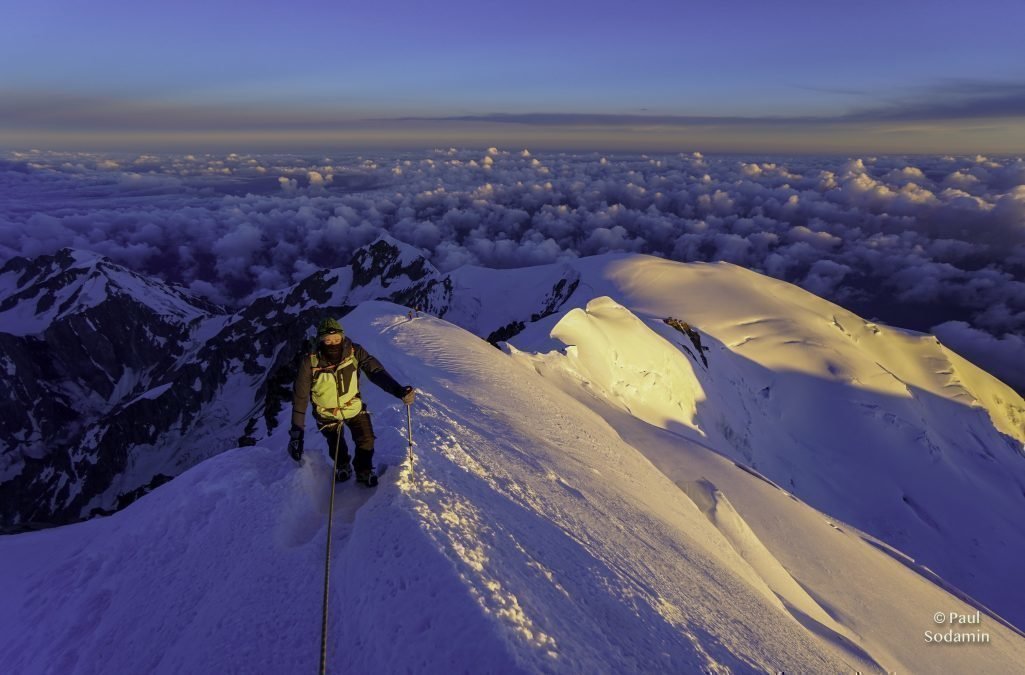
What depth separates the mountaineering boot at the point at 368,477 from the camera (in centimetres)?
802

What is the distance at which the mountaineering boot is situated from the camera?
8.02 meters

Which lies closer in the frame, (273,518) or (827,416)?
(273,518)

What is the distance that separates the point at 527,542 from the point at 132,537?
19.5 ft

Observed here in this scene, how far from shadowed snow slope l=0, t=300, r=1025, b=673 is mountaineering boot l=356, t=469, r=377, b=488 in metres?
0.17

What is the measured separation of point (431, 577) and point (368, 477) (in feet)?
9.59

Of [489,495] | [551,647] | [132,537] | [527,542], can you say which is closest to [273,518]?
[132,537]

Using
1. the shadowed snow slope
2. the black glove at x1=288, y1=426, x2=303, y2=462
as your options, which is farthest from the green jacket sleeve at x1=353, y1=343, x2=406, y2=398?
the black glove at x1=288, y1=426, x2=303, y2=462

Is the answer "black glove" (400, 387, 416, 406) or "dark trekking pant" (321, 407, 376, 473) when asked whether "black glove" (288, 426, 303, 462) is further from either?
"black glove" (400, 387, 416, 406)

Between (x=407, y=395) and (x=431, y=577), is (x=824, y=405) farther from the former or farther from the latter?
(x=431, y=577)

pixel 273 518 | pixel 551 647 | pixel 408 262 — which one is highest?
pixel 551 647

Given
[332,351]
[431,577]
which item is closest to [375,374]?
[332,351]

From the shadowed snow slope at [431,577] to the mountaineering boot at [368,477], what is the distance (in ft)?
0.56

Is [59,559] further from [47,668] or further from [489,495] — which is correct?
[489,495]

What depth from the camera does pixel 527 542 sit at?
692 centimetres
